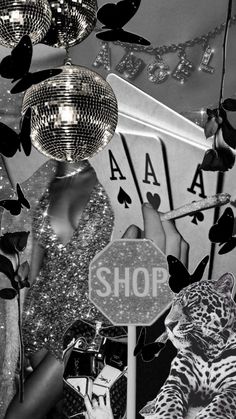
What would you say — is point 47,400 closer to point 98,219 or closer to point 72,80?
point 98,219

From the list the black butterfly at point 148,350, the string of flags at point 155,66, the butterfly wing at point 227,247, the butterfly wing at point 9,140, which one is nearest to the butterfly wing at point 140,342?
the black butterfly at point 148,350

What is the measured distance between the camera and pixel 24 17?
3.85ft

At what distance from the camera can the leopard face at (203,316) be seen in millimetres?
2377

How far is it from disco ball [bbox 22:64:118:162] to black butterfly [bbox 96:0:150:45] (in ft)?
0.33

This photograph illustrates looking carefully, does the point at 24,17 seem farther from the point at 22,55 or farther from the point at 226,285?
the point at 226,285

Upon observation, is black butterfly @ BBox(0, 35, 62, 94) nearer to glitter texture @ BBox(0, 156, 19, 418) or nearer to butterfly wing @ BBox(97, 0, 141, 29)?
butterfly wing @ BBox(97, 0, 141, 29)

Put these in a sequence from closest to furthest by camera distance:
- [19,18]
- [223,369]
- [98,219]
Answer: [19,18], [223,369], [98,219]

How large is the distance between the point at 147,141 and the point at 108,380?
0.94 m

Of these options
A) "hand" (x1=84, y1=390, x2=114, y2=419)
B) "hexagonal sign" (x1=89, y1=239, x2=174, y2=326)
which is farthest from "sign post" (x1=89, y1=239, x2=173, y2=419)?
"hand" (x1=84, y1=390, x2=114, y2=419)

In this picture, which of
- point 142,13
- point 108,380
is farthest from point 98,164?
point 108,380

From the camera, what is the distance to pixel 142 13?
100 inches

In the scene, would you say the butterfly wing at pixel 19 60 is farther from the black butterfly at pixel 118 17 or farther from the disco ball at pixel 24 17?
the black butterfly at pixel 118 17

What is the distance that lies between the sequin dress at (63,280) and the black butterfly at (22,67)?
1343mm

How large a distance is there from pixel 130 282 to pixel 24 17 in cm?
143
